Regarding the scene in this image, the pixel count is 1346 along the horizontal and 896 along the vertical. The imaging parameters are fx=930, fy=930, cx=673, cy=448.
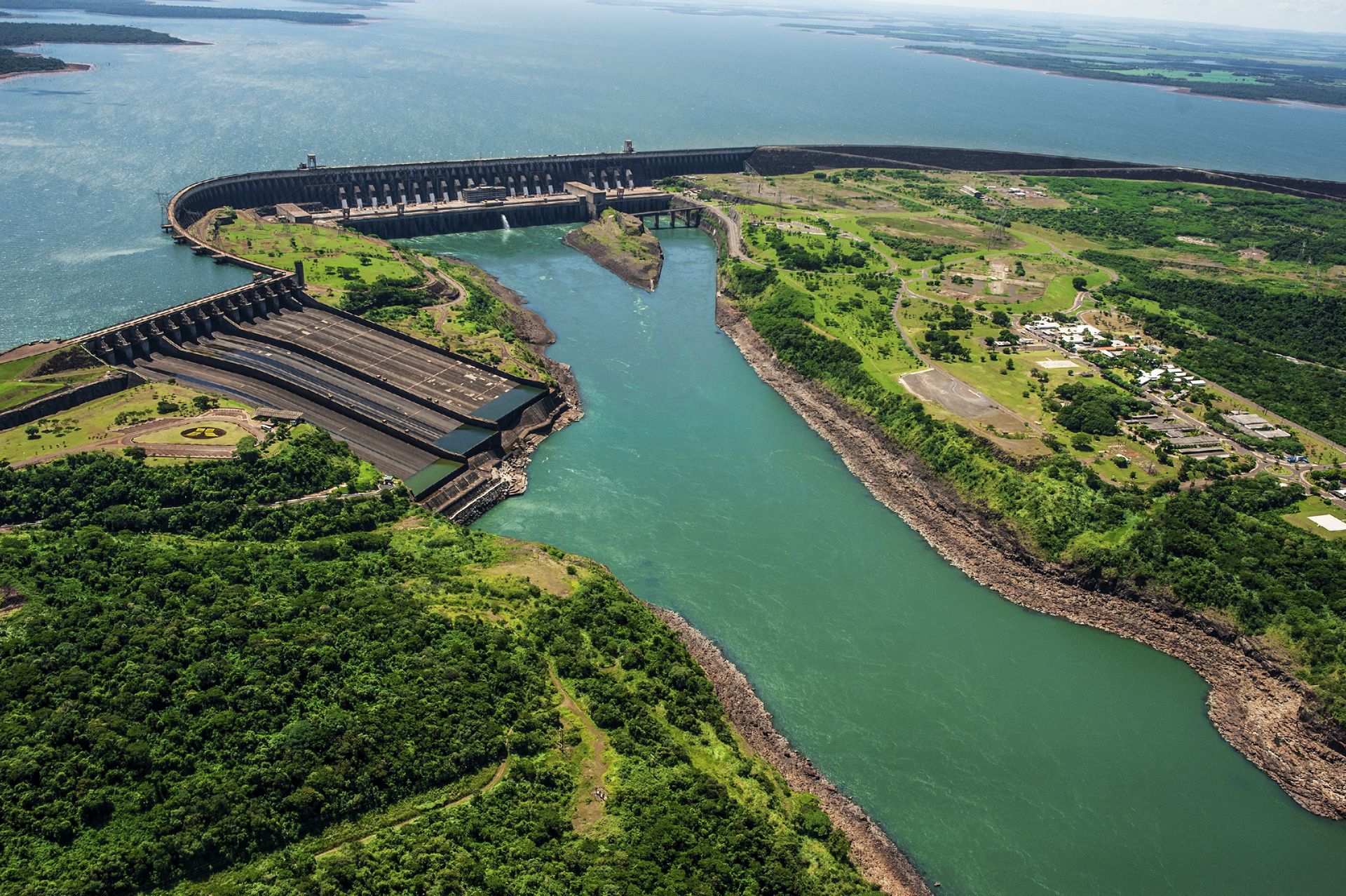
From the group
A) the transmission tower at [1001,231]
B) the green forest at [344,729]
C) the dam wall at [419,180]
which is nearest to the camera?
the green forest at [344,729]

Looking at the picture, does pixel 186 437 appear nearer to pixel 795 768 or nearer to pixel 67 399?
pixel 67 399

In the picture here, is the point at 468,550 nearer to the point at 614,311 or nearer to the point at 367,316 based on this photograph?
the point at 367,316

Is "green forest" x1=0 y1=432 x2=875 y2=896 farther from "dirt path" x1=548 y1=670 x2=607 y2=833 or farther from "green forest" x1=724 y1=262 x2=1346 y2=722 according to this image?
"green forest" x1=724 y1=262 x2=1346 y2=722

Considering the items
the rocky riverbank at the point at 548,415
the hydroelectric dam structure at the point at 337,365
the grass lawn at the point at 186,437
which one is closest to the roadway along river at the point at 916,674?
the rocky riverbank at the point at 548,415

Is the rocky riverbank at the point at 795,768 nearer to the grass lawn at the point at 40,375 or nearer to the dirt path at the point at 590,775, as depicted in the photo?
the dirt path at the point at 590,775

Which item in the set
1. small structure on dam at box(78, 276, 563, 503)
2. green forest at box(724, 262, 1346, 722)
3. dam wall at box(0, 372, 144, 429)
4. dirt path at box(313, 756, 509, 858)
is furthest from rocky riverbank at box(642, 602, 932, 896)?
dam wall at box(0, 372, 144, 429)

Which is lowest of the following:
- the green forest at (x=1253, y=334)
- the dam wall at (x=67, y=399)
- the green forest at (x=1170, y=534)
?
the green forest at (x=1170, y=534)
